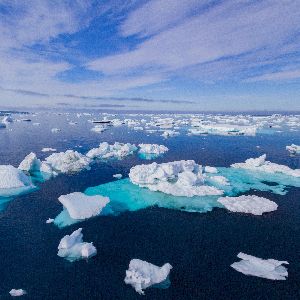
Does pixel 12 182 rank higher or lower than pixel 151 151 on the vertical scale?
higher

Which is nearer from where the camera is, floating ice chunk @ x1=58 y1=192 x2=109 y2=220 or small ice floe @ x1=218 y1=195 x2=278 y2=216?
floating ice chunk @ x1=58 y1=192 x2=109 y2=220

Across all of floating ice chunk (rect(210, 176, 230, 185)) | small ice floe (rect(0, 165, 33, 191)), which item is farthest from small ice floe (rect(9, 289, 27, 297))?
floating ice chunk (rect(210, 176, 230, 185))

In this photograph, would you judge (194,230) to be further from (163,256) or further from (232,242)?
(163,256)

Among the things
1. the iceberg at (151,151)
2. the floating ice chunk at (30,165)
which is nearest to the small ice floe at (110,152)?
the iceberg at (151,151)

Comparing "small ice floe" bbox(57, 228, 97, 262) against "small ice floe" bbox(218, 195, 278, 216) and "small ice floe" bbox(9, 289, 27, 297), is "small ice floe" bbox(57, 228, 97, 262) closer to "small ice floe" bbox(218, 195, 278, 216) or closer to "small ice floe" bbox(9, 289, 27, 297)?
"small ice floe" bbox(9, 289, 27, 297)

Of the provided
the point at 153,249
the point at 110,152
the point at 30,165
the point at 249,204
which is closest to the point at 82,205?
the point at 153,249

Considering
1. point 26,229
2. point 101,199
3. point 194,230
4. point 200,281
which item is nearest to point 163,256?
point 200,281

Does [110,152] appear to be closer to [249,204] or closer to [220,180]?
[220,180]
